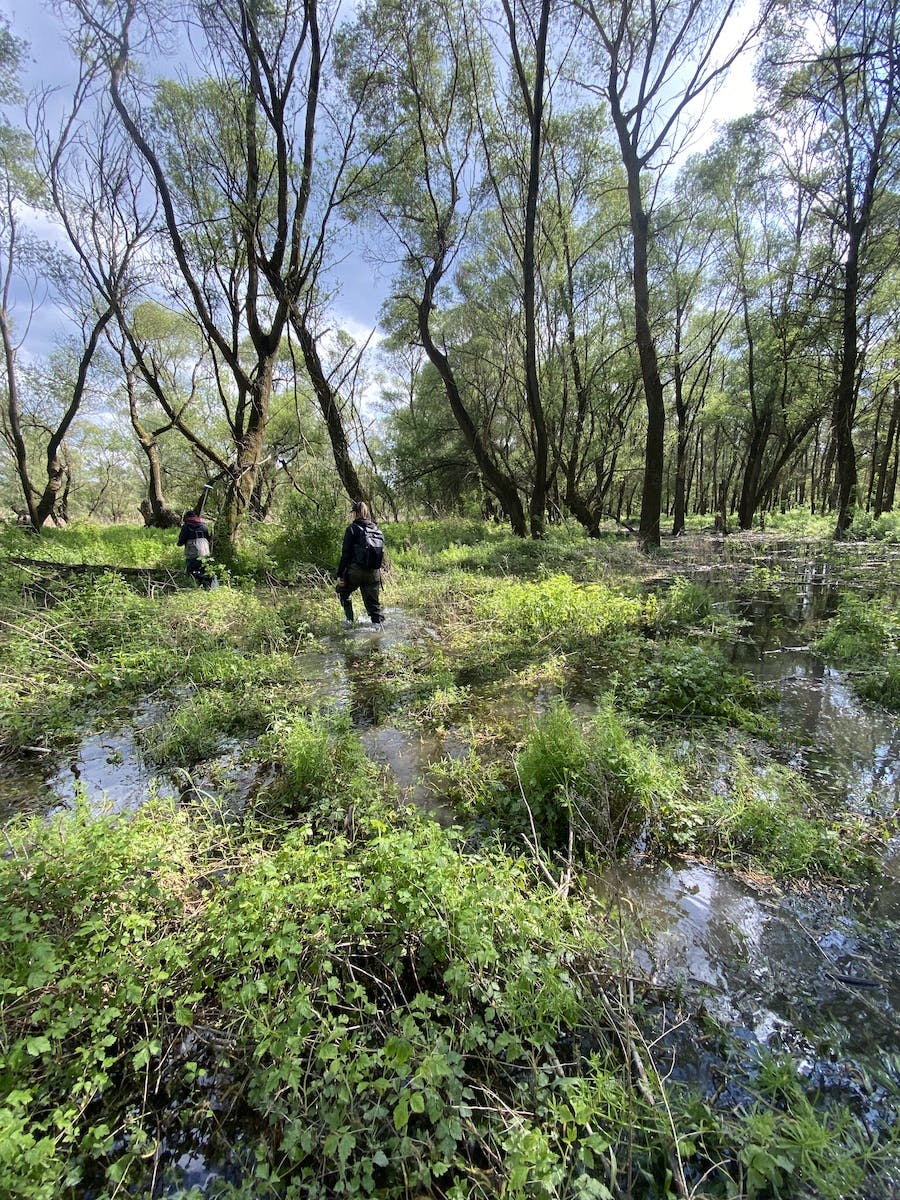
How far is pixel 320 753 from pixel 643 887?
2.41 metres

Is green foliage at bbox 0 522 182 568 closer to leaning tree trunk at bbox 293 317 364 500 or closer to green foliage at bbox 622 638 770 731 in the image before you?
leaning tree trunk at bbox 293 317 364 500

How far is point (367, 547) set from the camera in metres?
7.92

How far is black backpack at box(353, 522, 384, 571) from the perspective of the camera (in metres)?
7.91

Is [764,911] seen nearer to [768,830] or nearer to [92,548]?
[768,830]

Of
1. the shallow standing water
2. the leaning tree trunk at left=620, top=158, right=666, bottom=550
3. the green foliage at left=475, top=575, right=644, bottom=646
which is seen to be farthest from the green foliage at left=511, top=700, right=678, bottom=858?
the leaning tree trunk at left=620, top=158, right=666, bottom=550

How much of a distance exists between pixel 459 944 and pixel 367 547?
631 centimetres

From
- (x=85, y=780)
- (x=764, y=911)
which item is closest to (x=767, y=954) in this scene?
(x=764, y=911)

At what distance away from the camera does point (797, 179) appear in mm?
13453

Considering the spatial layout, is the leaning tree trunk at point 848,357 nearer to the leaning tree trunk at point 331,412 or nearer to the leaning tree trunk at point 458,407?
the leaning tree trunk at point 458,407

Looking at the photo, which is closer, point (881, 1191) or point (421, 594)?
point (881, 1191)

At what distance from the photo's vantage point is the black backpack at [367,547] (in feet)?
26.0

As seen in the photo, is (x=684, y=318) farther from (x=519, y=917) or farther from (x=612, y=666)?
(x=519, y=917)

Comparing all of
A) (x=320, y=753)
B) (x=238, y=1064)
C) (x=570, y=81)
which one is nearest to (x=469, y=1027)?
(x=238, y=1064)

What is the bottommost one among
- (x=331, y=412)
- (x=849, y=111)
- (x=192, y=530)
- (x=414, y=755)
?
(x=414, y=755)
